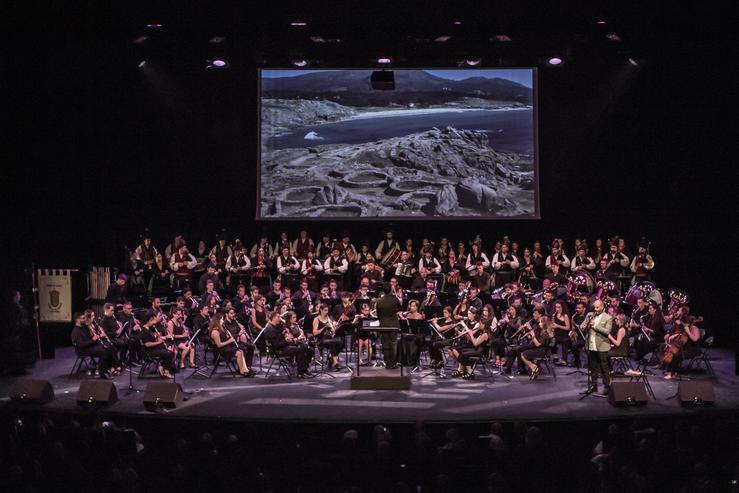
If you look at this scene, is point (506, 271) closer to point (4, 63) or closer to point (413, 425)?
point (413, 425)

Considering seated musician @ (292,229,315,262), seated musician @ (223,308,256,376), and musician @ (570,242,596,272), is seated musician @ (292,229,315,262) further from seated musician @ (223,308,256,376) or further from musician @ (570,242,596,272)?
musician @ (570,242,596,272)

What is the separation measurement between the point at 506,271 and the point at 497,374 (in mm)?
4975

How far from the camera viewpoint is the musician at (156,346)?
15.4 meters

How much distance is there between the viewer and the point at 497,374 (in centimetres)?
1598

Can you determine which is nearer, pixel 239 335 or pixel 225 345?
pixel 225 345

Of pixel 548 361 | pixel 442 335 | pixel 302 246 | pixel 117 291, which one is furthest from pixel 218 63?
pixel 548 361

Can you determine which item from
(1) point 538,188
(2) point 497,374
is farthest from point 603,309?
(1) point 538,188

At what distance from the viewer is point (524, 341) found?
15.9 meters

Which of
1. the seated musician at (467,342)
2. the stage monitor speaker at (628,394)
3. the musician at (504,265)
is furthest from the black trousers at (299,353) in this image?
the musician at (504,265)

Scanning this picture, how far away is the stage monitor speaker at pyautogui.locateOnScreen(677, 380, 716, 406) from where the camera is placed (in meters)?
13.0

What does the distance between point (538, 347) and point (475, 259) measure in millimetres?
5862

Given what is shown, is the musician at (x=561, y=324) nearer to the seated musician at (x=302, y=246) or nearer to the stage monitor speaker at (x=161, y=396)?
the seated musician at (x=302, y=246)

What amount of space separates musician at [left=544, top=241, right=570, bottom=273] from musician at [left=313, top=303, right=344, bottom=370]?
6.71 meters

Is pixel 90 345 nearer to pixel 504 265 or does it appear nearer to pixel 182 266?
pixel 182 266
